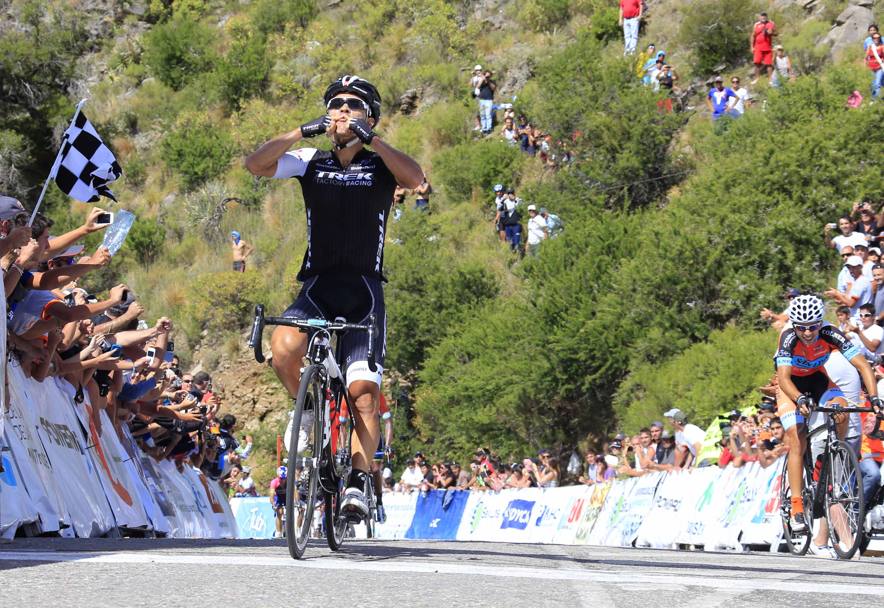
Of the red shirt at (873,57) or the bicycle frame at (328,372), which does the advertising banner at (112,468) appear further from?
the red shirt at (873,57)

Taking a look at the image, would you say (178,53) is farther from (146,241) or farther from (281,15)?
(146,241)

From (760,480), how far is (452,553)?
7.68 metres

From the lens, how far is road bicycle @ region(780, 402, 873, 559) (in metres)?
11.3

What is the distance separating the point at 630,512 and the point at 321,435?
11779mm

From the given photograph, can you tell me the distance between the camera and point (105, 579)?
237 inches

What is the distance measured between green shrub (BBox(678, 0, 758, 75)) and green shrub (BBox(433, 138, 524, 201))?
7792mm

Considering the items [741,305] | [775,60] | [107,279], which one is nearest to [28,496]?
[741,305]

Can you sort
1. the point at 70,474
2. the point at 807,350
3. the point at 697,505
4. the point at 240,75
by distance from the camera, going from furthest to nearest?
the point at 240,75, the point at 697,505, the point at 70,474, the point at 807,350

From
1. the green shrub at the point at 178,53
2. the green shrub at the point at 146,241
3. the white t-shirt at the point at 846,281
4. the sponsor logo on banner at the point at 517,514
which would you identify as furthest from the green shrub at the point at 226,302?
the white t-shirt at the point at 846,281

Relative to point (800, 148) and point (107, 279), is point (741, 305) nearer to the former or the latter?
point (800, 148)

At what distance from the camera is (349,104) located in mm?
8680

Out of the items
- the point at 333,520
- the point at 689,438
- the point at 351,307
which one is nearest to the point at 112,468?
the point at 351,307

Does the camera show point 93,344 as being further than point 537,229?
No

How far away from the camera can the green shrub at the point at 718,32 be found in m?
61.3
